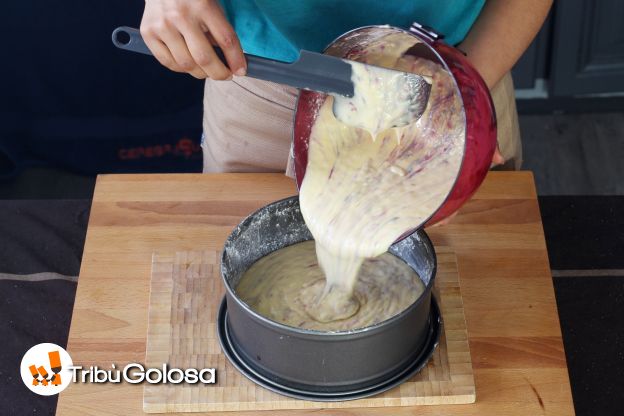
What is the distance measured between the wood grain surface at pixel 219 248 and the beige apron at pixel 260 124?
8cm

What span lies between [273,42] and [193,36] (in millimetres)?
369

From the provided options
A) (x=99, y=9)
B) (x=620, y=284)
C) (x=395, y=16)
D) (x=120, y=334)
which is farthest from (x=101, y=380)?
(x=99, y=9)

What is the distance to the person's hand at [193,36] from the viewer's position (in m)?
1.10

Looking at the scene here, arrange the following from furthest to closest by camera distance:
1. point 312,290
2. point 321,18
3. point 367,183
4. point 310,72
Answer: point 321,18
point 312,290
point 367,183
point 310,72

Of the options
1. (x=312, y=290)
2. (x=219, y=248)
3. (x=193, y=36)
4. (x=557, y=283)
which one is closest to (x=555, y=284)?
(x=557, y=283)

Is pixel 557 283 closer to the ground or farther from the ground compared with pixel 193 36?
closer to the ground

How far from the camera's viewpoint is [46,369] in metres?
1.28

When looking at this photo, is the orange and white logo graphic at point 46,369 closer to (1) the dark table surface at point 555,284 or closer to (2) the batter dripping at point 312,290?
(1) the dark table surface at point 555,284

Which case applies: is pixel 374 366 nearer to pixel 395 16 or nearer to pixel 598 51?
pixel 395 16

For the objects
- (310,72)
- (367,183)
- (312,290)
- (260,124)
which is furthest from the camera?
(260,124)

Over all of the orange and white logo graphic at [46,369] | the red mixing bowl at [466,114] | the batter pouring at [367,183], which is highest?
the red mixing bowl at [466,114]

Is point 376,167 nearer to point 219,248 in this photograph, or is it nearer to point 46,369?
point 219,248

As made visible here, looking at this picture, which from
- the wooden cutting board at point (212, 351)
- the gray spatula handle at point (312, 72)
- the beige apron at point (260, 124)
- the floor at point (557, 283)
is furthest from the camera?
the beige apron at point (260, 124)

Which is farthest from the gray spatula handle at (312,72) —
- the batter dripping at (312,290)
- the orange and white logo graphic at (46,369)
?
the orange and white logo graphic at (46,369)
